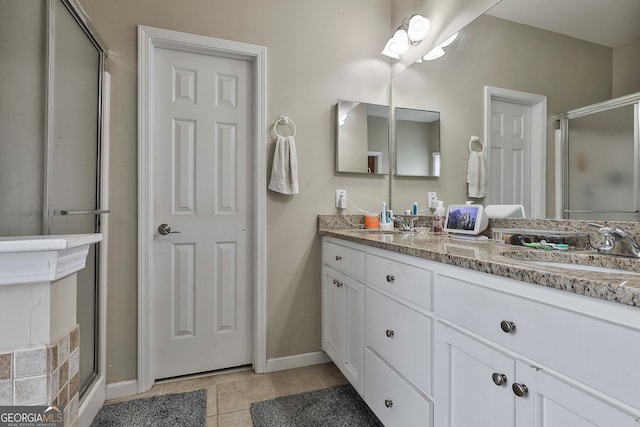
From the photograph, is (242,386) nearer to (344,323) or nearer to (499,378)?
(344,323)

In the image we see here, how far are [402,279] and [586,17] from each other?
1206mm

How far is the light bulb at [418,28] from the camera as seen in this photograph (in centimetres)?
191

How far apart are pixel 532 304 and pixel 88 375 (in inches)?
74.7

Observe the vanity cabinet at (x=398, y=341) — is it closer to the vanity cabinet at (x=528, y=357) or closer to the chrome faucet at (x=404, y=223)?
the vanity cabinet at (x=528, y=357)

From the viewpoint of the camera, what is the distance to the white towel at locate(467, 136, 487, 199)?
159 centimetres

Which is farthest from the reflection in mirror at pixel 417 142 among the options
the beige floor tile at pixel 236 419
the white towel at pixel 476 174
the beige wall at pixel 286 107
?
the beige floor tile at pixel 236 419

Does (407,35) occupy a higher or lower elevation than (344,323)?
higher

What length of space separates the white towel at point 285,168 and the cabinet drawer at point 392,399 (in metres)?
1.02

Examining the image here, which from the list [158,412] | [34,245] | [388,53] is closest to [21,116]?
[34,245]

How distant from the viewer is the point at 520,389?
0.72 metres

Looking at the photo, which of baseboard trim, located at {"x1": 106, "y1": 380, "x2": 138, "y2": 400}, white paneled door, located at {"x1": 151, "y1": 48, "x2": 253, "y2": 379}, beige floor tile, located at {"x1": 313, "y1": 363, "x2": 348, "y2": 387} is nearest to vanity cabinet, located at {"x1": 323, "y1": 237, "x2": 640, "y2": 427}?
beige floor tile, located at {"x1": 313, "y1": 363, "x2": 348, "y2": 387}

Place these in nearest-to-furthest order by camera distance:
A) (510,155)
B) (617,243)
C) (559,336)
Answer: (559,336), (617,243), (510,155)

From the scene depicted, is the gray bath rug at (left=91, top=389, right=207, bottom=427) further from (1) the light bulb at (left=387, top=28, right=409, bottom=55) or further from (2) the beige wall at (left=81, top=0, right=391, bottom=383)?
(1) the light bulb at (left=387, top=28, right=409, bottom=55)

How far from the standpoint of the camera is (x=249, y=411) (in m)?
1.56
